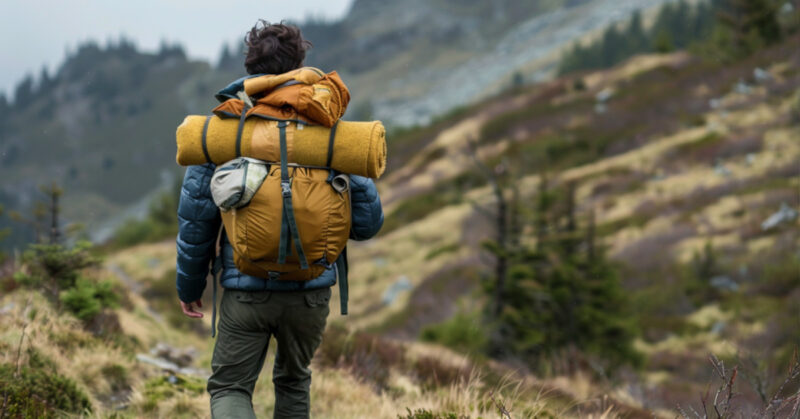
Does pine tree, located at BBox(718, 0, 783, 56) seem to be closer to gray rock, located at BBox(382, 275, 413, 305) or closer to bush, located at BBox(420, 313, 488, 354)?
gray rock, located at BBox(382, 275, 413, 305)

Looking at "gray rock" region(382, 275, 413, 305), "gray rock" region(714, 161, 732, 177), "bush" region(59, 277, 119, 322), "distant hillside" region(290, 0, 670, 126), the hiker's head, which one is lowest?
"gray rock" region(382, 275, 413, 305)

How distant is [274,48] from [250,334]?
1.16 meters

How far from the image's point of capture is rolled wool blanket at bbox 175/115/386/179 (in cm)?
215

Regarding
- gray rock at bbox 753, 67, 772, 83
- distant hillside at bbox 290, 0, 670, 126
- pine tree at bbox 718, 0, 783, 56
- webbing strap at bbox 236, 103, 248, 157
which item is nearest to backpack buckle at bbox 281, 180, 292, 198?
webbing strap at bbox 236, 103, 248, 157

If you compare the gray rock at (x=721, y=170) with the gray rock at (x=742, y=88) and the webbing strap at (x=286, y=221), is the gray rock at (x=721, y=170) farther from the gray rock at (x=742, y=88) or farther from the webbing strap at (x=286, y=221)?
the webbing strap at (x=286, y=221)

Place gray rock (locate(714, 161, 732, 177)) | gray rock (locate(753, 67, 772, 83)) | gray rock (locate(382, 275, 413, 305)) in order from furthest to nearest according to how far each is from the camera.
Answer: gray rock (locate(753, 67, 772, 83)), gray rock (locate(714, 161, 732, 177)), gray rock (locate(382, 275, 413, 305))

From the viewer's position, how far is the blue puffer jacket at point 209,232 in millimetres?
2240

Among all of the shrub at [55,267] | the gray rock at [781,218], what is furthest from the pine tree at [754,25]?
the shrub at [55,267]

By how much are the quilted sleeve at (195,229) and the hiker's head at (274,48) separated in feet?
1.55

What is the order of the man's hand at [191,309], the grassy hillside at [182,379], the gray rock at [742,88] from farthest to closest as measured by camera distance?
the gray rock at [742,88]
the grassy hillside at [182,379]
the man's hand at [191,309]

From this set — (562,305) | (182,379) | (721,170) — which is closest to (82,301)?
(182,379)

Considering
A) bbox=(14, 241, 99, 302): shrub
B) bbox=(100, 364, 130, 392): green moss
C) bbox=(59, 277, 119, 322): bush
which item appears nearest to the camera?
bbox=(100, 364, 130, 392): green moss

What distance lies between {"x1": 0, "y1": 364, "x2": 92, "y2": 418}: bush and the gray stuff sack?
1.51 m

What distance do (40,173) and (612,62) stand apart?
193 meters
